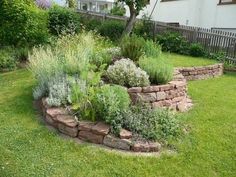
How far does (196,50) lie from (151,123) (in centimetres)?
766

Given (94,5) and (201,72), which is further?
(94,5)

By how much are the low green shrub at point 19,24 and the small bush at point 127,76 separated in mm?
4394

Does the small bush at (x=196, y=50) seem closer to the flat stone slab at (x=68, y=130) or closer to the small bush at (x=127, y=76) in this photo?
the small bush at (x=127, y=76)

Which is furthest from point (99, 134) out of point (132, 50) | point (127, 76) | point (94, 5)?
point (94, 5)

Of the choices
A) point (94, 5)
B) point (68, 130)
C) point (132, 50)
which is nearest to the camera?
point (68, 130)

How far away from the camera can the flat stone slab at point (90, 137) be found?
461cm

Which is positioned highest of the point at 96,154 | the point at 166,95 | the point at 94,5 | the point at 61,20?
the point at 94,5

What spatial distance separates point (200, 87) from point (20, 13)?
5.16 meters

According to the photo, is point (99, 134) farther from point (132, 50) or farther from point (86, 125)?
point (132, 50)

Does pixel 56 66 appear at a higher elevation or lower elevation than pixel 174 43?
higher

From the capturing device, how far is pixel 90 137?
465cm

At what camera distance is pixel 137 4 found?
1257cm

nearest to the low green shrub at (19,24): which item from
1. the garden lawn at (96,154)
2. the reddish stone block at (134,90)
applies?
the garden lawn at (96,154)

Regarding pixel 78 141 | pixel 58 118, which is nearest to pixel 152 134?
pixel 78 141
